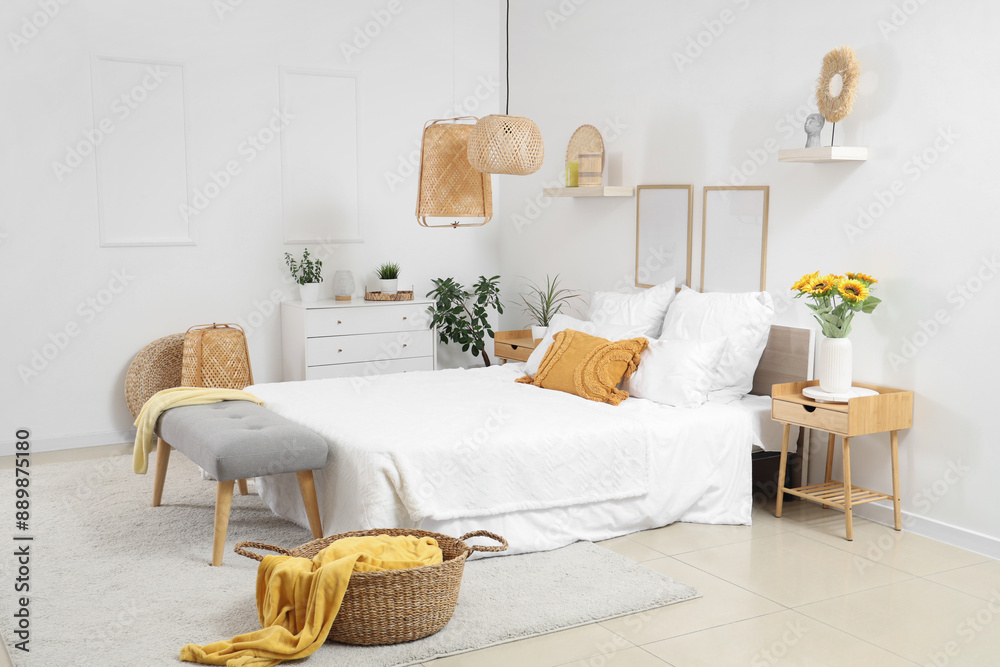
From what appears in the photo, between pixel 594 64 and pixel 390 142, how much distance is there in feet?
4.83

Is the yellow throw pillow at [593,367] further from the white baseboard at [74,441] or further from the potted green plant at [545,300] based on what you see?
the white baseboard at [74,441]

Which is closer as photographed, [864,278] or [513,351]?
[864,278]

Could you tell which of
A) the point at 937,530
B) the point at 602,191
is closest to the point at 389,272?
the point at 602,191

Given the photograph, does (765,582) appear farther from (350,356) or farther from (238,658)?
(350,356)

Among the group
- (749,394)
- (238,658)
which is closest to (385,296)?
(749,394)

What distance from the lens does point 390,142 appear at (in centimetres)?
597

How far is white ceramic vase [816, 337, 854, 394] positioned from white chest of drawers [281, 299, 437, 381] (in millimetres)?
2802

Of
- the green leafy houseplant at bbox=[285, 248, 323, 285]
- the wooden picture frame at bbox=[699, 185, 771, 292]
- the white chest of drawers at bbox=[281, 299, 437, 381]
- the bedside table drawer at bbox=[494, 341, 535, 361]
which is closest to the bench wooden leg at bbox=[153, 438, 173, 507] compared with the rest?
the white chest of drawers at bbox=[281, 299, 437, 381]

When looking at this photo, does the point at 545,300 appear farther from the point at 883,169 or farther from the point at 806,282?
the point at 883,169

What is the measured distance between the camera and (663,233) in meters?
4.88

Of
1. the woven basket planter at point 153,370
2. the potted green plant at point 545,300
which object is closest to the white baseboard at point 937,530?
the potted green plant at point 545,300

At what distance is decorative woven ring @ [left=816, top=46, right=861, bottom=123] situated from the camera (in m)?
3.72

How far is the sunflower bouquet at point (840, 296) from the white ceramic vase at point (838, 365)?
0.04m

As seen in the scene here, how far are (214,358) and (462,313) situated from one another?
5.56ft
